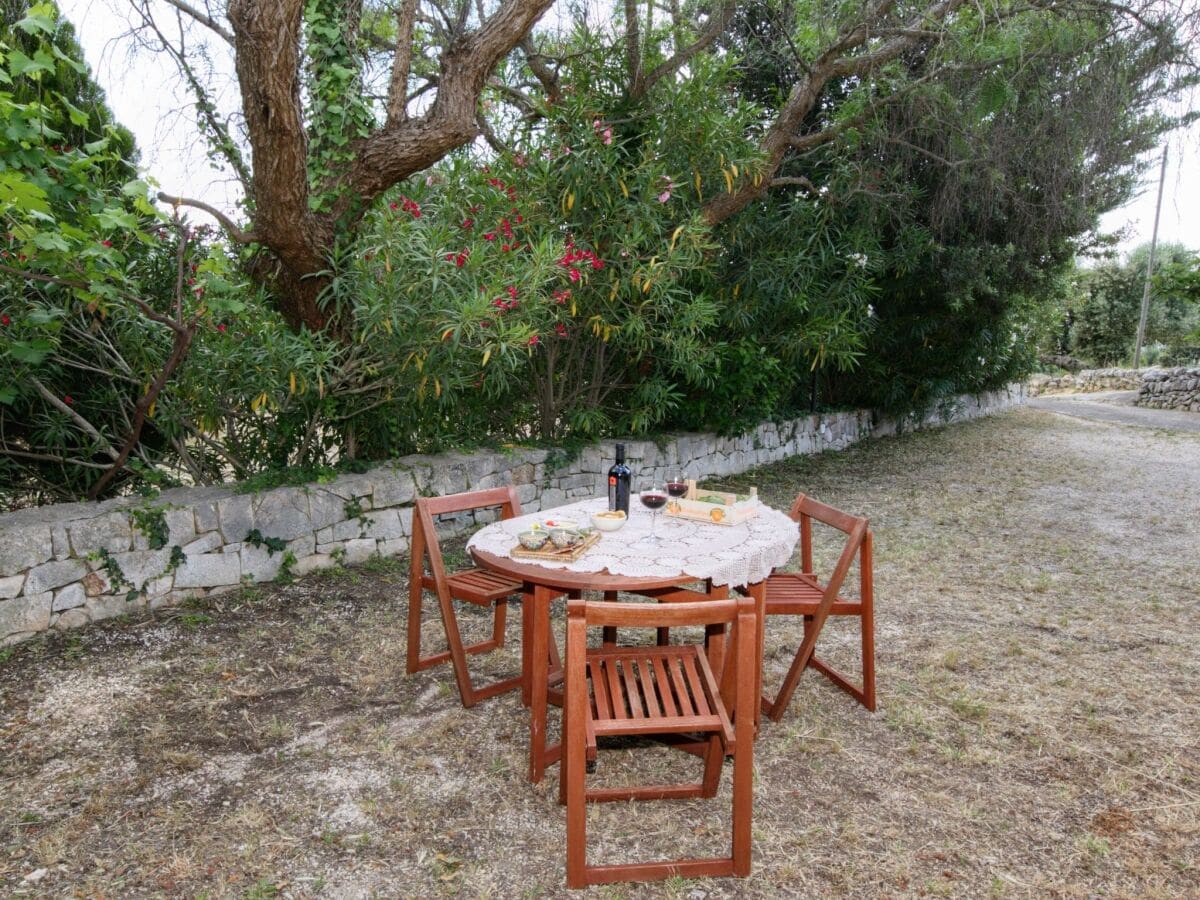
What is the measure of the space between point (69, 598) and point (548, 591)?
91.6 inches

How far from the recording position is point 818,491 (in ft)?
23.3

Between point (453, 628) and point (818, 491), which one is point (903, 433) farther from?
point (453, 628)

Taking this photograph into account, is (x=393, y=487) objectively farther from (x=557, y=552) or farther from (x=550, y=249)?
(x=557, y=552)

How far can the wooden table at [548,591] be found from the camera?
7.30 feet

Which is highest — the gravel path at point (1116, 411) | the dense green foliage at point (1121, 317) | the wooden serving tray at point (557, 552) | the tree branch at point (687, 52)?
the tree branch at point (687, 52)

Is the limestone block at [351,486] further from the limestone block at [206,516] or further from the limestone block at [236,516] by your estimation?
the limestone block at [206,516]

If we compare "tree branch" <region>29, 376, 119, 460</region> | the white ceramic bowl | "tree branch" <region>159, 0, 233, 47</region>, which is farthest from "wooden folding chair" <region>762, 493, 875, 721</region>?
"tree branch" <region>159, 0, 233, 47</region>

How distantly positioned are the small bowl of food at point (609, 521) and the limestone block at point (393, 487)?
2273 mm

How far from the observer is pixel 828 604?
8.70ft

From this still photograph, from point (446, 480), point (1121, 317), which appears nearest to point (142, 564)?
point (446, 480)

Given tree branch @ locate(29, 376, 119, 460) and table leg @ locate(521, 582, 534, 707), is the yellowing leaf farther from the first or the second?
tree branch @ locate(29, 376, 119, 460)

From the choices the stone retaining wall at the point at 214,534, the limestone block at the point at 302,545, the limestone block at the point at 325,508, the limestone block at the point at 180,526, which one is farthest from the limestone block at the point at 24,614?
the limestone block at the point at 325,508

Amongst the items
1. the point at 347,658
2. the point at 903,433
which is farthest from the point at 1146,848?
the point at 903,433

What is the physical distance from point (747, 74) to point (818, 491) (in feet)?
12.7
